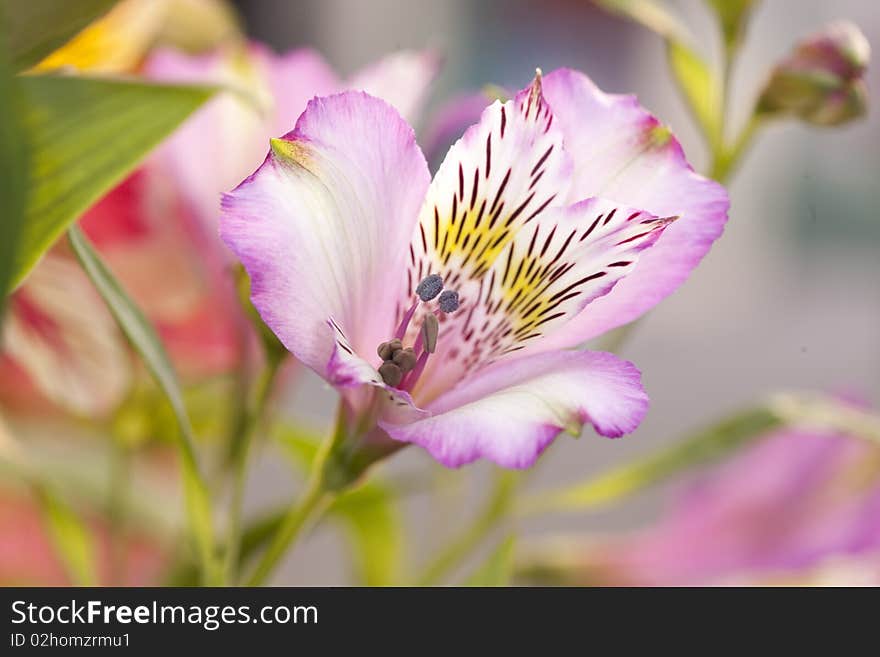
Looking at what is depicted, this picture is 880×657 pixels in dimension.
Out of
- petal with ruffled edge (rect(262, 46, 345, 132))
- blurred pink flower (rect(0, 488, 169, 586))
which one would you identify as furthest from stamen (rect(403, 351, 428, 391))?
blurred pink flower (rect(0, 488, 169, 586))

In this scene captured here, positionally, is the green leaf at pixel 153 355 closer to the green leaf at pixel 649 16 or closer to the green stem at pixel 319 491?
the green stem at pixel 319 491

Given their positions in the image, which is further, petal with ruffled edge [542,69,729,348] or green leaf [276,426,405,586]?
green leaf [276,426,405,586]

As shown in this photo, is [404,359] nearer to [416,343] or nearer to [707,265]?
[416,343]

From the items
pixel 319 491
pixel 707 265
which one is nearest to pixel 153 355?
pixel 319 491

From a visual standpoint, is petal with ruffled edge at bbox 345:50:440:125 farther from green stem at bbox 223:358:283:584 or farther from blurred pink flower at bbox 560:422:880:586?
blurred pink flower at bbox 560:422:880:586
